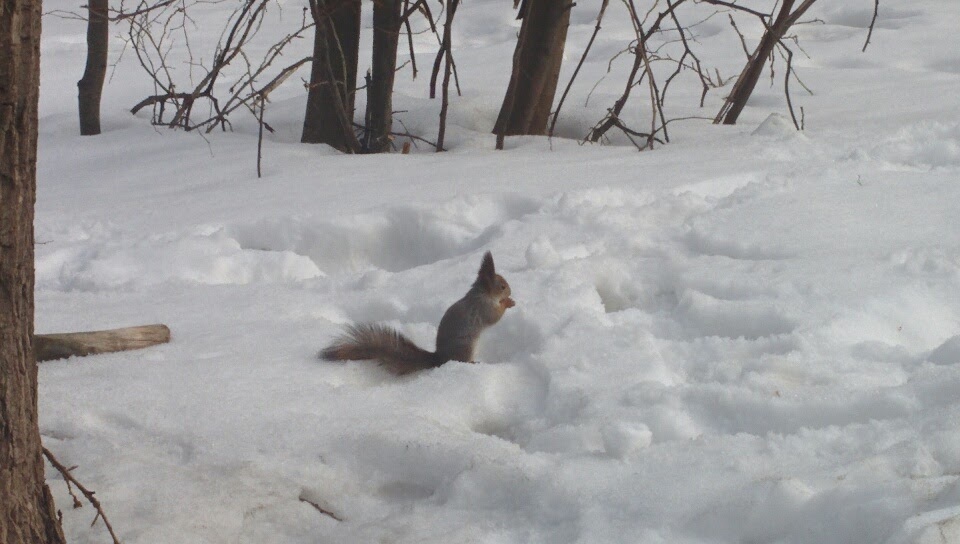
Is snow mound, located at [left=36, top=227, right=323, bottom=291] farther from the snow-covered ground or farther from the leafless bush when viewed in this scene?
the leafless bush

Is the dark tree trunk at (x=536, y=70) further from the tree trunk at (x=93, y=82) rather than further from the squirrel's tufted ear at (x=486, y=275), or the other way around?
the tree trunk at (x=93, y=82)

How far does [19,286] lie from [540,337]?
5.09ft

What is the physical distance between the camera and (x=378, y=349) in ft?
8.75

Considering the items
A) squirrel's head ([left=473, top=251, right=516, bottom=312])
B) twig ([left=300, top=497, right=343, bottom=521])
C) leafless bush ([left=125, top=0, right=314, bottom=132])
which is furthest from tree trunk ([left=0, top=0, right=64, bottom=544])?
leafless bush ([left=125, top=0, right=314, bottom=132])

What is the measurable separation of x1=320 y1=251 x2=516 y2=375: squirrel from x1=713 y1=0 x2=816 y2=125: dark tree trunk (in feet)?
8.58

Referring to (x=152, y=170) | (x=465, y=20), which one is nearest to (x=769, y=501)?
(x=152, y=170)

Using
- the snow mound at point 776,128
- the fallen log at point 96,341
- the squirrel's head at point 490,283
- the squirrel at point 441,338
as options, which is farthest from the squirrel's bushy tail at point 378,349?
the snow mound at point 776,128

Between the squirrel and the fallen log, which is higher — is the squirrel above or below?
above

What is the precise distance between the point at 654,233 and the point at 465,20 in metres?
7.58

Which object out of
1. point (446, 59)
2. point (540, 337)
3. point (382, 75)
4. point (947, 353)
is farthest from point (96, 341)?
point (382, 75)

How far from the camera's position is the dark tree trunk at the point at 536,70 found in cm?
515

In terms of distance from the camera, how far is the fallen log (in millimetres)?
2711

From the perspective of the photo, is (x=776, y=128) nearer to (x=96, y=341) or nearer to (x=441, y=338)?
(x=441, y=338)

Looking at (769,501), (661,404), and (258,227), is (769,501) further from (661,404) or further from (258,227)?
(258,227)
